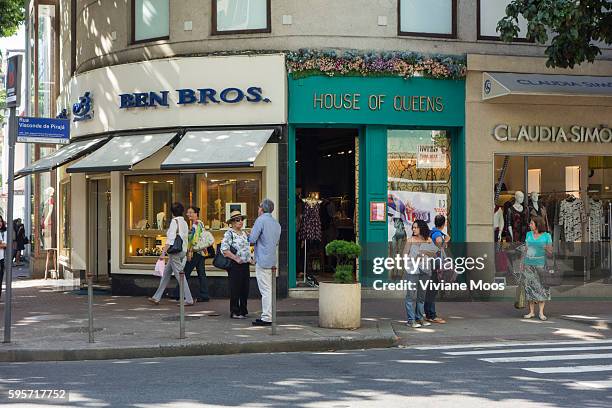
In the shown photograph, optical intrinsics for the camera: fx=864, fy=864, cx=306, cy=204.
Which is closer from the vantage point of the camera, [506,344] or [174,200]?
[506,344]

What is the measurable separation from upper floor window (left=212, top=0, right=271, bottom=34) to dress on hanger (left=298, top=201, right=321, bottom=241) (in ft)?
12.9

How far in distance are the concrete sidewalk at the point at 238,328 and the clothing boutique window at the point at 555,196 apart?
2705 millimetres

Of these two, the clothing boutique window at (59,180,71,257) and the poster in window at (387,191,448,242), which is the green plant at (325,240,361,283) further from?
the clothing boutique window at (59,180,71,257)

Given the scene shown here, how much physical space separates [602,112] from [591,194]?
6.03 feet

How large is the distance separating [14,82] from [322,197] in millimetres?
11195

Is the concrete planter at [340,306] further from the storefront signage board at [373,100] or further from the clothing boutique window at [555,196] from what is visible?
the clothing boutique window at [555,196]

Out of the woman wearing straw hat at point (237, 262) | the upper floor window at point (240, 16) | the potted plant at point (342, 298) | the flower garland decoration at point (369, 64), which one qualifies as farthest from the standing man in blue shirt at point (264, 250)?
the upper floor window at point (240, 16)

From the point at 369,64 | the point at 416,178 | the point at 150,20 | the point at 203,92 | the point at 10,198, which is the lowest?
the point at 10,198

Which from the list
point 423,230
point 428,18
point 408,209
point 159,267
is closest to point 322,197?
point 408,209

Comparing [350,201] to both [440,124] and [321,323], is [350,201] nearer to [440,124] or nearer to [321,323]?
[440,124]

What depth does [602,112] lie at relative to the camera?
62.0 ft

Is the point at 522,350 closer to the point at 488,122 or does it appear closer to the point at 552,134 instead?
the point at 488,122

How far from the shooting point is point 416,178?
1830cm

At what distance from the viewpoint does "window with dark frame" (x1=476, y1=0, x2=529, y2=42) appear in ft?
60.5
